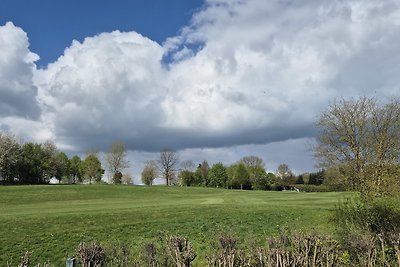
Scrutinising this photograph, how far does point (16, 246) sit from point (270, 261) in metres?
17.2

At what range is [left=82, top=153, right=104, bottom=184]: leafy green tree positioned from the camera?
117 m

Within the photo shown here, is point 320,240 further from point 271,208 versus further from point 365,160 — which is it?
point 271,208

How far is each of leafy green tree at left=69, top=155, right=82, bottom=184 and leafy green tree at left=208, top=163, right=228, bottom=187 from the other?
38781mm

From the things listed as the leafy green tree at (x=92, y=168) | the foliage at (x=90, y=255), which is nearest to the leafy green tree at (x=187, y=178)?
the leafy green tree at (x=92, y=168)

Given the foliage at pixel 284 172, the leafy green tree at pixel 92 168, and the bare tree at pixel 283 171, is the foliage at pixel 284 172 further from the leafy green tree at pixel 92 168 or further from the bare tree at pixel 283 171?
the leafy green tree at pixel 92 168

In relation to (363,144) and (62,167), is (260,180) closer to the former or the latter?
(62,167)

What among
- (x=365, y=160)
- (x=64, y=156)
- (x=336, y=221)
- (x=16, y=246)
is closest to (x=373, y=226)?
(x=336, y=221)

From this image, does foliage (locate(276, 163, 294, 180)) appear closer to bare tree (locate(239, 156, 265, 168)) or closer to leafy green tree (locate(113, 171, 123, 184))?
bare tree (locate(239, 156, 265, 168))

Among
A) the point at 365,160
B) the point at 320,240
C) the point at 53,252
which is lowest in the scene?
the point at 53,252

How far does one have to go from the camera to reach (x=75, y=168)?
12750 centimetres

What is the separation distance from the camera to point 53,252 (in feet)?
74.0

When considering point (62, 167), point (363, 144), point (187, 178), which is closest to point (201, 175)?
point (187, 178)

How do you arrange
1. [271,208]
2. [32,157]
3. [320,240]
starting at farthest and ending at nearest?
[32,157]
[271,208]
[320,240]

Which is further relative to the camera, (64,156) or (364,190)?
(64,156)
